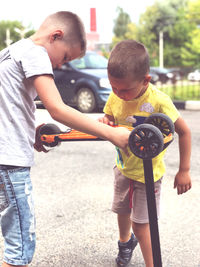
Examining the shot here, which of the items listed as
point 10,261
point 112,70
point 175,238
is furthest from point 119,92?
point 175,238

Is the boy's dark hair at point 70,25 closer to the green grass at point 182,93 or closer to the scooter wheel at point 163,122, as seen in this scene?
the scooter wheel at point 163,122

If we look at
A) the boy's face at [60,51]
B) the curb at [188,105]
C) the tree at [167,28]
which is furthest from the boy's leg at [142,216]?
the tree at [167,28]

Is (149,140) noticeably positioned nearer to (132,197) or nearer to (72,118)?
(72,118)

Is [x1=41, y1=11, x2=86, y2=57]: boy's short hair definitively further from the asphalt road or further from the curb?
the curb

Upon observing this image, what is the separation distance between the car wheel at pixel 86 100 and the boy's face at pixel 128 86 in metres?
7.20

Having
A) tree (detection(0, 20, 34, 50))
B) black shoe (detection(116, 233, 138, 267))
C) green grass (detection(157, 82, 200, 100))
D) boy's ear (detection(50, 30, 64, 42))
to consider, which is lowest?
tree (detection(0, 20, 34, 50))

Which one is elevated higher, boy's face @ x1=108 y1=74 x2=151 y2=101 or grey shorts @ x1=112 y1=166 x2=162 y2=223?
boy's face @ x1=108 y1=74 x2=151 y2=101

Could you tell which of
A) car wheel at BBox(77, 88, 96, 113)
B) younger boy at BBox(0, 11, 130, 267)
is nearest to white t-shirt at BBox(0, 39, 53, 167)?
younger boy at BBox(0, 11, 130, 267)

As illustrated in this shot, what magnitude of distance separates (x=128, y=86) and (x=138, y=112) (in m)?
0.21

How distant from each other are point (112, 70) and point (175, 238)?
1414 millimetres

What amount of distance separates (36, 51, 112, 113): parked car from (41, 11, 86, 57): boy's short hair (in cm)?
719

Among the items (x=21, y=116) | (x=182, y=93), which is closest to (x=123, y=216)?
(x=21, y=116)

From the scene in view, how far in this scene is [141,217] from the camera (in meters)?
2.04

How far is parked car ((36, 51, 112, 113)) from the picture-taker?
353 inches
